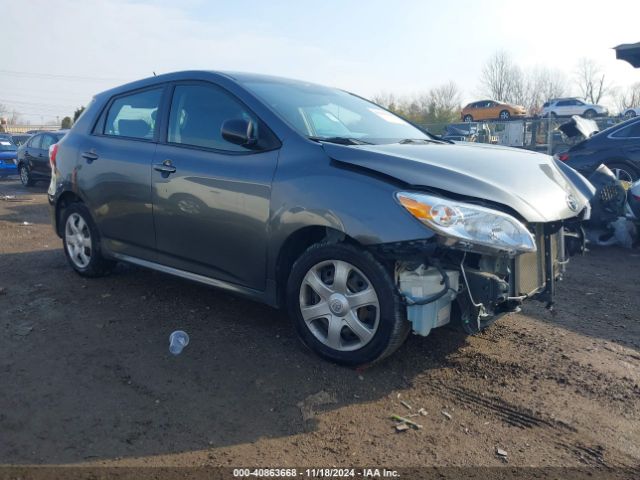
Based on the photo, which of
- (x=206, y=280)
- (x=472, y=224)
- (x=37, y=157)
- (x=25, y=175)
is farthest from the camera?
(x=25, y=175)

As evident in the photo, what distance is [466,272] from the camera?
10.5 ft

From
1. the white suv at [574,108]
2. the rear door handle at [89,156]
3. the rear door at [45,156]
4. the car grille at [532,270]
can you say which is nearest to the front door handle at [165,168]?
the rear door handle at [89,156]

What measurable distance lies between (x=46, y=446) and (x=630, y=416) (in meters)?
2.96

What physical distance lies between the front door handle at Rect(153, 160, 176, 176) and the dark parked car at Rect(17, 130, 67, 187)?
11.6 m

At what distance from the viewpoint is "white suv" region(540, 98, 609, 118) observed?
3575 cm

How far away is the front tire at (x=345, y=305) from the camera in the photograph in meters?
3.26

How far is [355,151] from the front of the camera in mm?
3447

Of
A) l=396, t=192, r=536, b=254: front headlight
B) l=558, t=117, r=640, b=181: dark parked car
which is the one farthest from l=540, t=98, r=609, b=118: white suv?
l=396, t=192, r=536, b=254: front headlight

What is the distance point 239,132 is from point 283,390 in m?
1.64

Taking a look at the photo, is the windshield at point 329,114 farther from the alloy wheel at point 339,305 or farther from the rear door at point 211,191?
the alloy wheel at point 339,305

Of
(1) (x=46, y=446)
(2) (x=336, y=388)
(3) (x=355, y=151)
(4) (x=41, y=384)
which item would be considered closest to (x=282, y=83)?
(3) (x=355, y=151)

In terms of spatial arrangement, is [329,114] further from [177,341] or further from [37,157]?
[37,157]

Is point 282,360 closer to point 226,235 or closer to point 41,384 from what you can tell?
point 226,235

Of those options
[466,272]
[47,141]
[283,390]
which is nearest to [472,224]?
[466,272]
